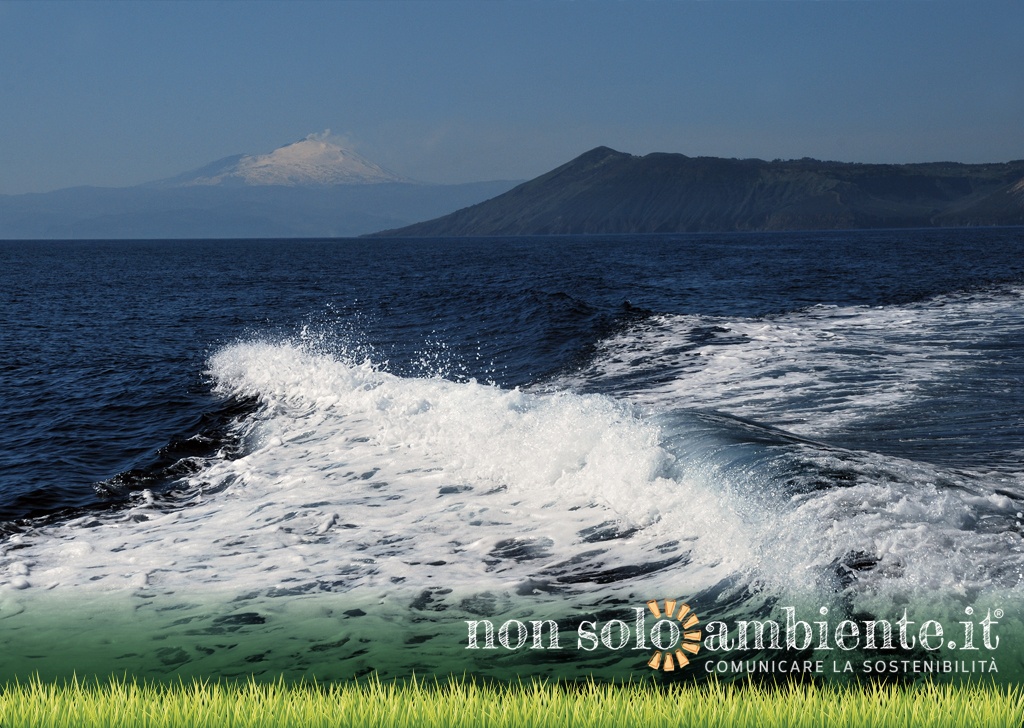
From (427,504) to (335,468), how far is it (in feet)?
9.36

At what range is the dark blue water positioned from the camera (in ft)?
51.5

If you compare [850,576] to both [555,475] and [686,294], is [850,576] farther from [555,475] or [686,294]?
[686,294]

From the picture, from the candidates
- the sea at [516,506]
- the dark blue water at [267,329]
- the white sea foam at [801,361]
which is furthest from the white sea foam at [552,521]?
the white sea foam at [801,361]

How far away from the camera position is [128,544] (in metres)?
9.95

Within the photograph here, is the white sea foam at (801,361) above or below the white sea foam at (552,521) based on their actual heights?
above

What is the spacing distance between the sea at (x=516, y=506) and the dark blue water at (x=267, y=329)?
188mm

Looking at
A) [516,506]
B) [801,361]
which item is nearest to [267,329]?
[801,361]

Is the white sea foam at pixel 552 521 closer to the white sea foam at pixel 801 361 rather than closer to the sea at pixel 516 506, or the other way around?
the sea at pixel 516 506

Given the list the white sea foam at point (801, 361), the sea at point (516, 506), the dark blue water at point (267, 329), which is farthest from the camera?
the dark blue water at point (267, 329)

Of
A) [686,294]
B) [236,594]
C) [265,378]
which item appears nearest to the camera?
[236,594]

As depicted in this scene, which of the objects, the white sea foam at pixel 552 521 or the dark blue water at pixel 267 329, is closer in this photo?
the white sea foam at pixel 552 521

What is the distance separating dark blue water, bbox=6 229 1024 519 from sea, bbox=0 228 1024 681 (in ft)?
0.62

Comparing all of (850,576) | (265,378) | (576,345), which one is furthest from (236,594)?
(576,345)

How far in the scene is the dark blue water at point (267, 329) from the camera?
15688 millimetres
